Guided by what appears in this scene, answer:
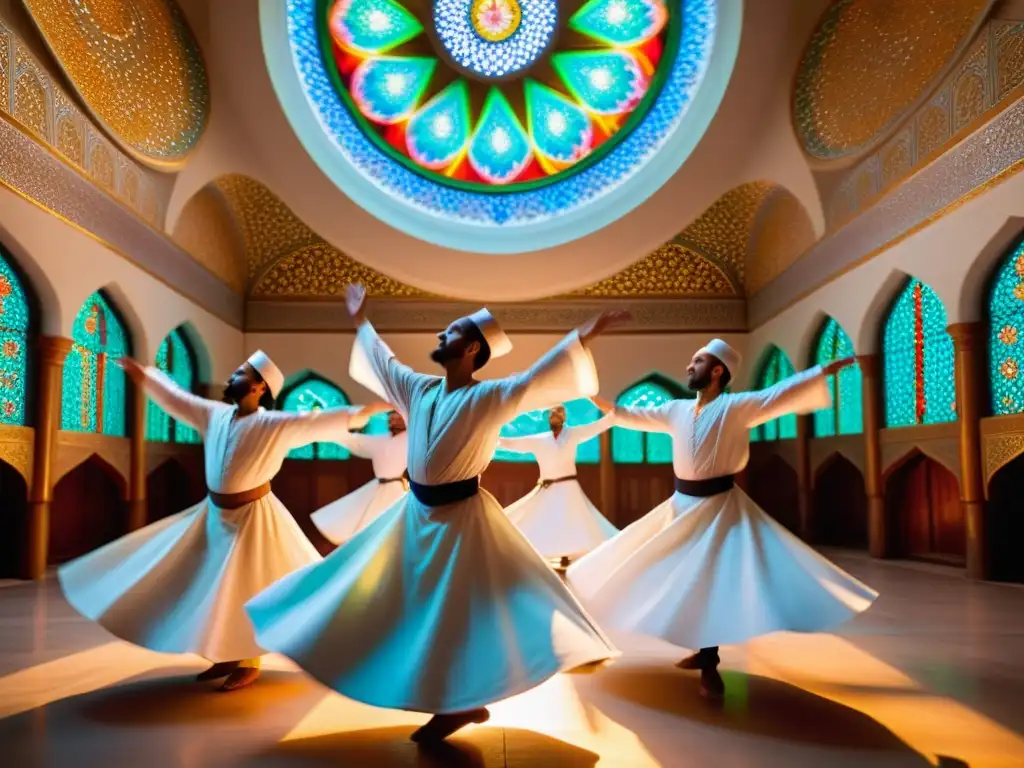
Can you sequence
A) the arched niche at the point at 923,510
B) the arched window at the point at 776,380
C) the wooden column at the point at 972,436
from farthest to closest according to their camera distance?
1. the arched window at the point at 776,380
2. the arched niche at the point at 923,510
3. the wooden column at the point at 972,436

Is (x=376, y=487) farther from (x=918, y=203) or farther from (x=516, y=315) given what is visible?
(x=918, y=203)

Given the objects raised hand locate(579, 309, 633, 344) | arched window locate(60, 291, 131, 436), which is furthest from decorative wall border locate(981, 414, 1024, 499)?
arched window locate(60, 291, 131, 436)

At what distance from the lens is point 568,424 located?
1198 centimetres

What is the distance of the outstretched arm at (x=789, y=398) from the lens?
393 centimetres

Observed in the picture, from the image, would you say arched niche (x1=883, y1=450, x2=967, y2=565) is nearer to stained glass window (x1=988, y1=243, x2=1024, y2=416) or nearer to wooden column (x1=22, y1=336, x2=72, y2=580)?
stained glass window (x1=988, y1=243, x2=1024, y2=416)

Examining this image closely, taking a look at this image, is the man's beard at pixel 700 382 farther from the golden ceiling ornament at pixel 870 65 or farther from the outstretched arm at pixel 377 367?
the golden ceiling ornament at pixel 870 65

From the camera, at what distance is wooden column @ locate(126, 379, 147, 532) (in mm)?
8648

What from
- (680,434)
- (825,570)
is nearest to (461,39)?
(680,434)

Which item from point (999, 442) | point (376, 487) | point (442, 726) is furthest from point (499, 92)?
point (442, 726)

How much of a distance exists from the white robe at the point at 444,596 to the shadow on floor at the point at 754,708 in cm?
57

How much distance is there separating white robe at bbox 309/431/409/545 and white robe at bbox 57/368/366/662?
3615 mm

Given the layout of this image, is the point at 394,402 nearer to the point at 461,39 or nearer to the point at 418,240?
the point at 418,240

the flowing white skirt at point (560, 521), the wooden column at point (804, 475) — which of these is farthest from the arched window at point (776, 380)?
the flowing white skirt at point (560, 521)

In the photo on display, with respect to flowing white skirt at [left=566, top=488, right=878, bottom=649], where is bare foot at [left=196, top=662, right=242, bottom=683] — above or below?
below
